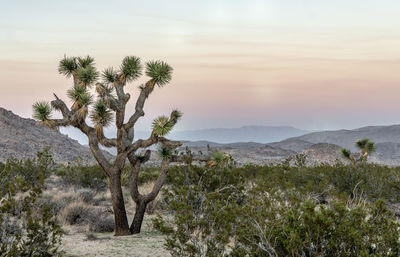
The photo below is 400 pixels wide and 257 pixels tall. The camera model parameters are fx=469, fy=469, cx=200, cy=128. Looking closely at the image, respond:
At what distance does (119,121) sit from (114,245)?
316 cm

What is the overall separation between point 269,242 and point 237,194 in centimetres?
729

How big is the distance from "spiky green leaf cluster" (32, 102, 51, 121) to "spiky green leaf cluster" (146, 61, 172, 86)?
279 cm

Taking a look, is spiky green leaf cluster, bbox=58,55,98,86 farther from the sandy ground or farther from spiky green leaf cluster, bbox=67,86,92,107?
the sandy ground

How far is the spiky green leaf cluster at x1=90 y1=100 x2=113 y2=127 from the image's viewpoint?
11930 mm

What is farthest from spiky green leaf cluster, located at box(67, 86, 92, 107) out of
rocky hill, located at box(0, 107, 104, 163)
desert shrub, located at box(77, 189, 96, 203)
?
rocky hill, located at box(0, 107, 104, 163)

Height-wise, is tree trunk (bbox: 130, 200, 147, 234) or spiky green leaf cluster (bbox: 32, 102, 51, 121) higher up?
spiky green leaf cluster (bbox: 32, 102, 51, 121)

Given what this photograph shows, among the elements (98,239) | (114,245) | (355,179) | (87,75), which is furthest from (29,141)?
(114,245)

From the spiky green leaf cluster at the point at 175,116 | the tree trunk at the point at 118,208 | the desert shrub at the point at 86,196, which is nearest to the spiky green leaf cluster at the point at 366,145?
the desert shrub at the point at 86,196

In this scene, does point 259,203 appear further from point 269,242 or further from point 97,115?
point 97,115

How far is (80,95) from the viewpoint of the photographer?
39.7 ft

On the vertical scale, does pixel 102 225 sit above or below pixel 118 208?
below

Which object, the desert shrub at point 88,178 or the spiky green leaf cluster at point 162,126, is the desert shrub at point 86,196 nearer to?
the desert shrub at point 88,178

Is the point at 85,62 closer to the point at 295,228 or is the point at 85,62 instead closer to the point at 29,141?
the point at 295,228

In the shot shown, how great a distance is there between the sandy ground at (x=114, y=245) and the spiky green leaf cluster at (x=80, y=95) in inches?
133
